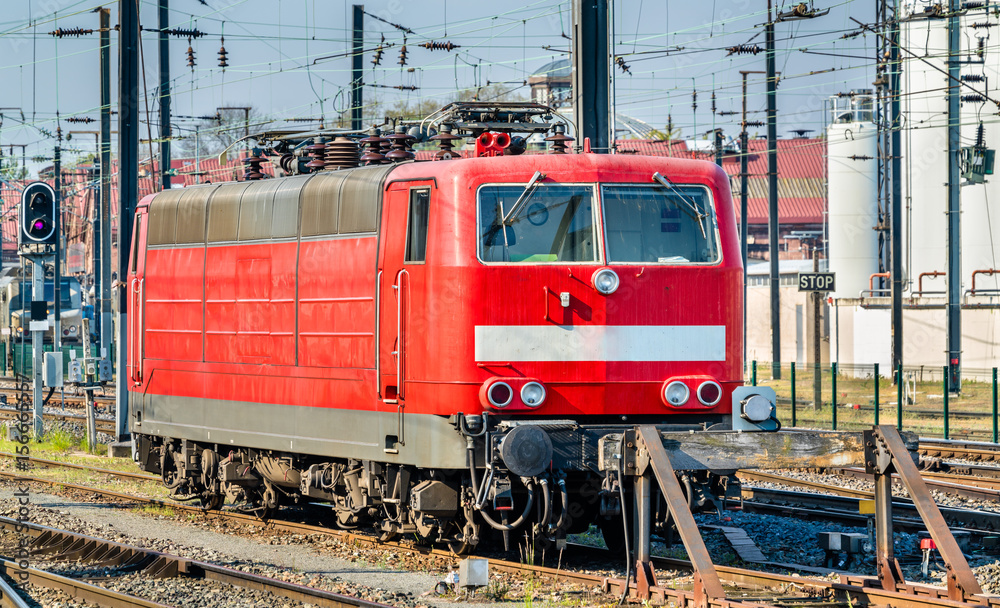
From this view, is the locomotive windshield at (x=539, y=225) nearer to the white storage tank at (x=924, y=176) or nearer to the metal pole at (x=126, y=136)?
the metal pole at (x=126, y=136)

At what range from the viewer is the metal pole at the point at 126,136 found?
20.2m

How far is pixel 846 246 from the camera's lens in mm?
49875

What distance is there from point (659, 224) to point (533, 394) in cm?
181

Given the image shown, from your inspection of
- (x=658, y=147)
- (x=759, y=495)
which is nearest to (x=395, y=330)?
(x=759, y=495)

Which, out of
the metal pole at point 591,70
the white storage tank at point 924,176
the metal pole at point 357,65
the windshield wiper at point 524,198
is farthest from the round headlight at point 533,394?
the white storage tank at point 924,176

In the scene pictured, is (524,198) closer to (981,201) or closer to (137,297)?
(137,297)

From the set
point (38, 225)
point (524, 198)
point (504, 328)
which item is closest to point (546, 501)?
point (504, 328)

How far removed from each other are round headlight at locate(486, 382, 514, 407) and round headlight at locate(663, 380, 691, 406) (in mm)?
1313

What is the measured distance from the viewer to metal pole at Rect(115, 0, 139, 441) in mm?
20203

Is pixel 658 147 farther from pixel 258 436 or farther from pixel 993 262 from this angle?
pixel 258 436

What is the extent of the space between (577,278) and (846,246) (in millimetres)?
42121

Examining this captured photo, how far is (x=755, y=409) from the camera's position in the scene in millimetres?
9672

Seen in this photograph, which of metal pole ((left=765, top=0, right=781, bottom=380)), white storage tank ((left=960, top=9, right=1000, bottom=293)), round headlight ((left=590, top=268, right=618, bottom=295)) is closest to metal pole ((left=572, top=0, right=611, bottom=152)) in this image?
round headlight ((left=590, top=268, right=618, bottom=295))

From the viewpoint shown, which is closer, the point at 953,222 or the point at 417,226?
the point at 417,226
